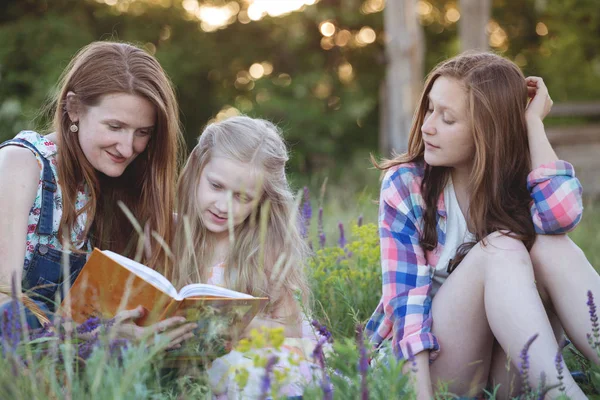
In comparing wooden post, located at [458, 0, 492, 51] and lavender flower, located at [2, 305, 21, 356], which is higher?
wooden post, located at [458, 0, 492, 51]

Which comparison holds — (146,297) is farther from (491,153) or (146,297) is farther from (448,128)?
(491,153)

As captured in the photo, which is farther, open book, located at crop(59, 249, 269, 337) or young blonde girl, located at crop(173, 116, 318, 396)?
young blonde girl, located at crop(173, 116, 318, 396)

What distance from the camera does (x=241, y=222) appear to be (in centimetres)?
303

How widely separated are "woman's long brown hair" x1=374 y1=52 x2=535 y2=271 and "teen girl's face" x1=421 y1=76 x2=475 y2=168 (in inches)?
1.1

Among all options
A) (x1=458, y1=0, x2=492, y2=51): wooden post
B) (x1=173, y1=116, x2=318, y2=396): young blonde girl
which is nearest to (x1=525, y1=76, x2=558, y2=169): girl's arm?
(x1=173, y1=116, x2=318, y2=396): young blonde girl

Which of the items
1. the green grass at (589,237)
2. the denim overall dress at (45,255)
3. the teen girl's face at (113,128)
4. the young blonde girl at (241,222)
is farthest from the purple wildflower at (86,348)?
the green grass at (589,237)

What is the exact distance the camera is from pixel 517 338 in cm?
238

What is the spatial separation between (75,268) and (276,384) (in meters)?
1.59

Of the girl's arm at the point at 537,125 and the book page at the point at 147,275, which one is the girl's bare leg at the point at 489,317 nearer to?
the girl's arm at the point at 537,125

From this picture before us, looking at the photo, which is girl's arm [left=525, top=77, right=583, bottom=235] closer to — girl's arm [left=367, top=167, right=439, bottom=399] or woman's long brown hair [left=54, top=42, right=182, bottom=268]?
girl's arm [left=367, top=167, right=439, bottom=399]

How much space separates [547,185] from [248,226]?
121cm

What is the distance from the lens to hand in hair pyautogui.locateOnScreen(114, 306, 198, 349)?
6.81ft

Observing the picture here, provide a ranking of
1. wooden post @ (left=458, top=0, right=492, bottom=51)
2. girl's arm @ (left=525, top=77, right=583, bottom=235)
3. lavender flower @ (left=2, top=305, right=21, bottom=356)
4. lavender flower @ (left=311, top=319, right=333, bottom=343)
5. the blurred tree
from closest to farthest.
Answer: lavender flower @ (left=2, top=305, right=21, bottom=356), lavender flower @ (left=311, top=319, right=333, bottom=343), girl's arm @ (left=525, top=77, right=583, bottom=235), wooden post @ (left=458, top=0, right=492, bottom=51), the blurred tree

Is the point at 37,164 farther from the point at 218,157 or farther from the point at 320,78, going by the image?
the point at 320,78
